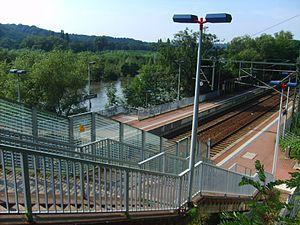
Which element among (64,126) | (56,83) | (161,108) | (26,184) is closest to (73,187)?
Result: (26,184)

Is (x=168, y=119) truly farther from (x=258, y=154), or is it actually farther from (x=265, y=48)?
(x=265, y=48)

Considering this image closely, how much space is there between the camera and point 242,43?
7812 cm

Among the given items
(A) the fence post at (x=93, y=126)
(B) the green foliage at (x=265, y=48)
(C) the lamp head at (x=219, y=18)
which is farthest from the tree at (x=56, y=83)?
(B) the green foliage at (x=265, y=48)

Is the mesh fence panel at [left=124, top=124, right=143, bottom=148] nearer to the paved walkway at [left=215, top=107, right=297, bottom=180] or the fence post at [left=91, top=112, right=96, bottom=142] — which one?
the fence post at [left=91, top=112, right=96, bottom=142]

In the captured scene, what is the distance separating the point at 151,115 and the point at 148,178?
2619 cm

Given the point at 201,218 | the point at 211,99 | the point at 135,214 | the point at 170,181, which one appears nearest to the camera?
the point at 135,214

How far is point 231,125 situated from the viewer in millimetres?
32750

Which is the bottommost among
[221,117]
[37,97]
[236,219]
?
[221,117]

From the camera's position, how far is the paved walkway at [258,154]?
20859 millimetres

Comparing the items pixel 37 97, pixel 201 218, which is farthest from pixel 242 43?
pixel 201 218

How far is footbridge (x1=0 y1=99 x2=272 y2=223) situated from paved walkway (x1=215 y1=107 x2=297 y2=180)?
9533 millimetres

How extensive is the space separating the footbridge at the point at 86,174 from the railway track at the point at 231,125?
44.3 feet

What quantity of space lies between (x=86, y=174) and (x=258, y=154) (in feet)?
65.8

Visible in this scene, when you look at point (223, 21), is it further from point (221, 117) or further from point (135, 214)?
point (221, 117)
